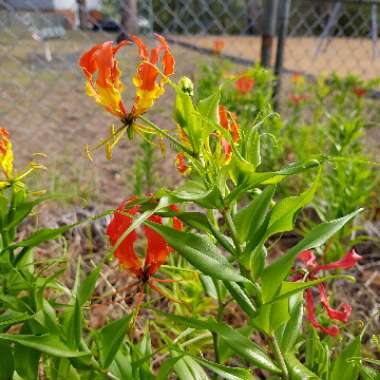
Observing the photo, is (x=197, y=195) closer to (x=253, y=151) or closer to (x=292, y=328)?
(x=253, y=151)

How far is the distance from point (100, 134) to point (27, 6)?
1041 mm

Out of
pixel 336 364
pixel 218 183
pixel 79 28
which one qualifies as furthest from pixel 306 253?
pixel 79 28

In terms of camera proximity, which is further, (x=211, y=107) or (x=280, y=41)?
(x=280, y=41)

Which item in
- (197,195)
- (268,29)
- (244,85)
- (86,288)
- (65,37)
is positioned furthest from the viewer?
(65,37)

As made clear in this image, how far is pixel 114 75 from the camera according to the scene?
633 millimetres

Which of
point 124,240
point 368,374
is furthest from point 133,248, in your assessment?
point 368,374

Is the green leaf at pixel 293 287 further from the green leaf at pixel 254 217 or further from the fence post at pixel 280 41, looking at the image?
the fence post at pixel 280 41

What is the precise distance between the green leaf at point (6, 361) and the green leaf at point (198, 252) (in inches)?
13.2

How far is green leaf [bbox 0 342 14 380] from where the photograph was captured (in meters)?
0.81

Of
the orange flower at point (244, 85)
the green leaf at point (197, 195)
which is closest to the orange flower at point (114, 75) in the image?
the green leaf at point (197, 195)

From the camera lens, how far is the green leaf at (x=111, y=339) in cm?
77

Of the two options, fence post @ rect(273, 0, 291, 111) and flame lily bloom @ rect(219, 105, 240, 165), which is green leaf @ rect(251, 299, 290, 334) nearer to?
flame lily bloom @ rect(219, 105, 240, 165)

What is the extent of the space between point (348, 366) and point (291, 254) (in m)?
0.22

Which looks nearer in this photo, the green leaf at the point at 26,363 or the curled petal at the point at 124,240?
the curled petal at the point at 124,240
